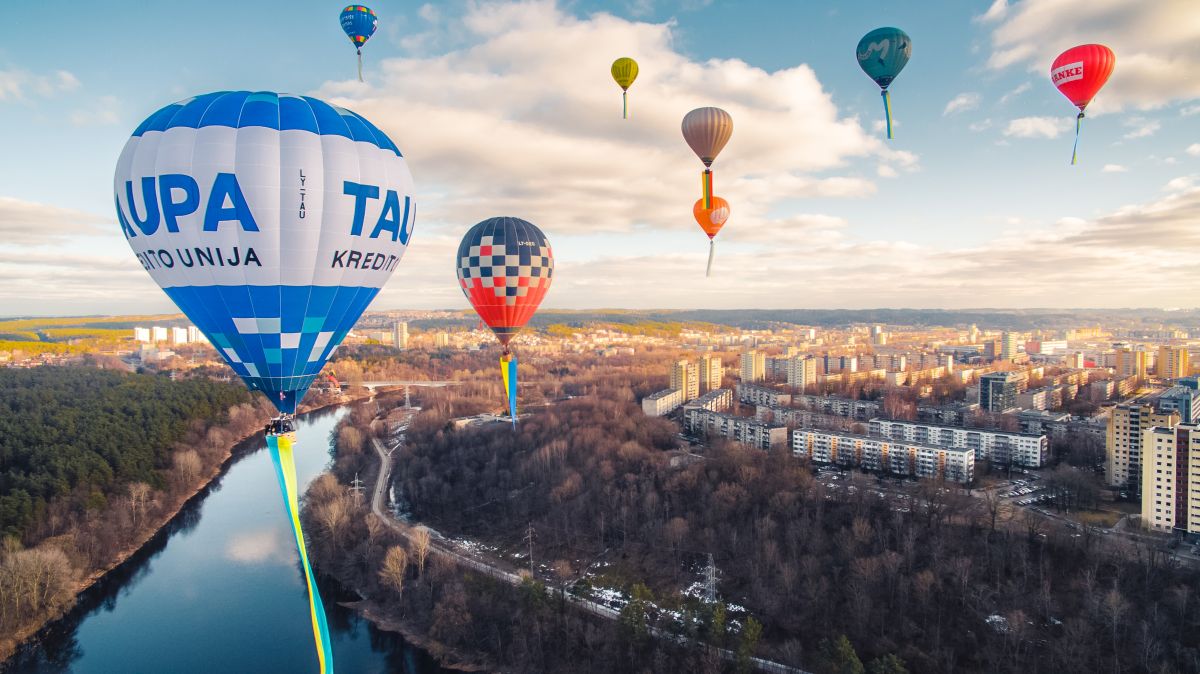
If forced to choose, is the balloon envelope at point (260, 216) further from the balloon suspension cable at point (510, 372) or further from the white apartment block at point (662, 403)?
the white apartment block at point (662, 403)

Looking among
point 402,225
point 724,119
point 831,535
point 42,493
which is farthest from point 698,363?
point 402,225

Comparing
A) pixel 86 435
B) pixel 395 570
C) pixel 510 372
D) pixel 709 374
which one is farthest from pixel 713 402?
pixel 86 435

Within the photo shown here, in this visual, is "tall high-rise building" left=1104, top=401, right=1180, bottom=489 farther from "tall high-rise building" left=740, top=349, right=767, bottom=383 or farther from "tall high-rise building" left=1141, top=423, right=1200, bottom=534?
"tall high-rise building" left=740, top=349, right=767, bottom=383

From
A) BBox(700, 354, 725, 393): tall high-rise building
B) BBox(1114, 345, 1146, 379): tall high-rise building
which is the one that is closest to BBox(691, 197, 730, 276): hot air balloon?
BBox(700, 354, 725, 393): tall high-rise building

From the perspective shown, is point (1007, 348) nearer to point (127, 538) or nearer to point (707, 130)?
point (707, 130)

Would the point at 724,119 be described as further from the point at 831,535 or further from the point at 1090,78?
the point at 831,535

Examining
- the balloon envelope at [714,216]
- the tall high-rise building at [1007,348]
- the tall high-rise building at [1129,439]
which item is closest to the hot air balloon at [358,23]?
the balloon envelope at [714,216]
